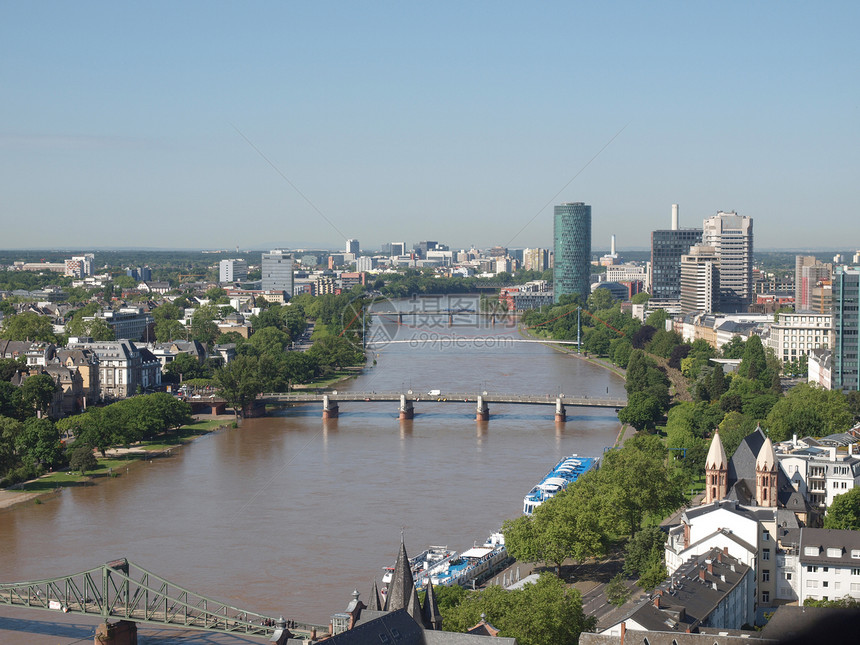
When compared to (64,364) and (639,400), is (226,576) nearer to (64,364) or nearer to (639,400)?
(639,400)

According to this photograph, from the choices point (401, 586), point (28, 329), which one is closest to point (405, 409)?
point (401, 586)

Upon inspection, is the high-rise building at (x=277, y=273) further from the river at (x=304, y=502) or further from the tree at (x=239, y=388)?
the river at (x=304, y=502)

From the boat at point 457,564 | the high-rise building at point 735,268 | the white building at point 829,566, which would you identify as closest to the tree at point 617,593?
the boat at point 457,564

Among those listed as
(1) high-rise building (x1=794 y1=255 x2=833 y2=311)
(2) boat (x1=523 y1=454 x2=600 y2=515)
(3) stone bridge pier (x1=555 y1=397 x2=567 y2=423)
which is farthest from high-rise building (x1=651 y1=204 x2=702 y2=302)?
(2) boat (x1=523 y1=454 x2=600 y2=515)

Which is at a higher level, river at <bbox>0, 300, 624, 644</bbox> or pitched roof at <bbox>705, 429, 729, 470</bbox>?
Result: pitched roof at <bbox>705, 429, 729, 470</bbox>

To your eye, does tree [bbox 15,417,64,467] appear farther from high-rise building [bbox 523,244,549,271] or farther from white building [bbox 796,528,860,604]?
high-rise building [bbox 523,244,549,271]
